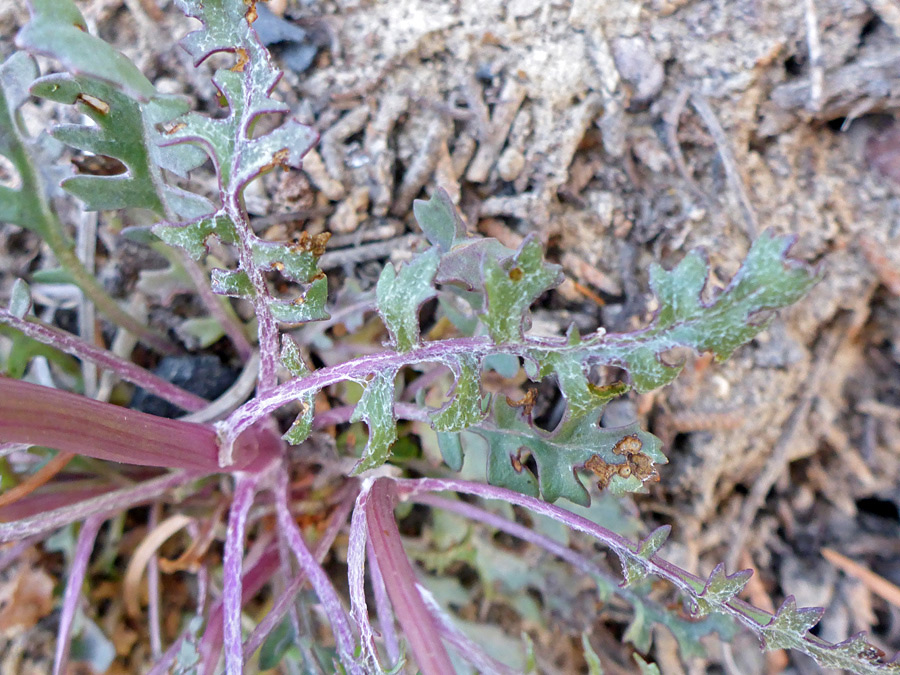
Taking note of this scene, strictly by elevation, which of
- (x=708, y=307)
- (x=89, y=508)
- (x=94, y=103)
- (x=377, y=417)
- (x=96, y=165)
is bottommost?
(x=89, y=508)

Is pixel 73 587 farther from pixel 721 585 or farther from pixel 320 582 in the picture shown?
pixel 721 585

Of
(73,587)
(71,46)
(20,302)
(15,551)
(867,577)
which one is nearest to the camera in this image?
(71,46)

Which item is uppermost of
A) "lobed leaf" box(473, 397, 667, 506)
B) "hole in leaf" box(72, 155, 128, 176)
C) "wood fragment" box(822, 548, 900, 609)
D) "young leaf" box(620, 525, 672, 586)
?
"hole in leaf" box(72, 155, 128, 176)

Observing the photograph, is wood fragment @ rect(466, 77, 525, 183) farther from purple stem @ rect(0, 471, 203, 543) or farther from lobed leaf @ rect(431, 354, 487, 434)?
purple stem @ rect(0, 471, 203, 543)

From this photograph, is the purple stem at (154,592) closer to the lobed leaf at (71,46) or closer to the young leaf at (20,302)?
the young leaf at (20,302)

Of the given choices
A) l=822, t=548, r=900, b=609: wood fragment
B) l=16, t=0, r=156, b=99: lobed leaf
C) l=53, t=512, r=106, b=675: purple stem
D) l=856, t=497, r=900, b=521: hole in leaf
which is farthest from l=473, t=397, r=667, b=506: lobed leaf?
l=856, t=497, r=900, b=521: hole in leaf

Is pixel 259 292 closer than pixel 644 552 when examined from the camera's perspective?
No

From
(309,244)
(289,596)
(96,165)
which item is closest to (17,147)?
(96,165)
